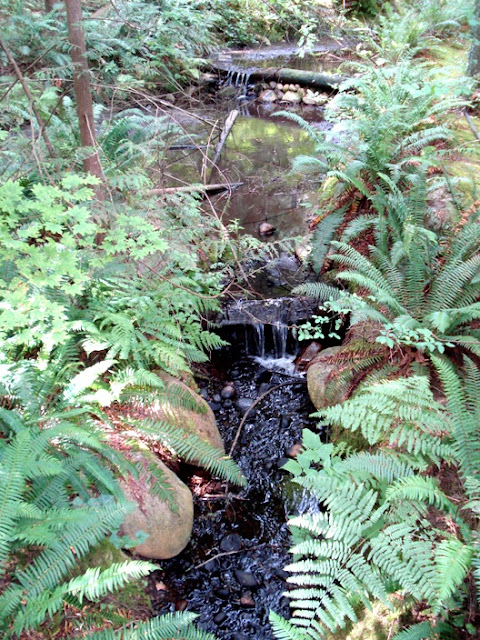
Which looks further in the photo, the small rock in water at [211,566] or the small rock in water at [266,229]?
the small rock in water at [266,229]

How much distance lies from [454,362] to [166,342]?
8.04 ft

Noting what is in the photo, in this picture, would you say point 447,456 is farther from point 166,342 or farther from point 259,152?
point 259,152

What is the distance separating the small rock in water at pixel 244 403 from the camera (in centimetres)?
474

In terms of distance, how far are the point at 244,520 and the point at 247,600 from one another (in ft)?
2.06

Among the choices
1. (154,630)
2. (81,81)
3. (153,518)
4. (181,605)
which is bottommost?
(181,605)

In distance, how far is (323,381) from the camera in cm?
455

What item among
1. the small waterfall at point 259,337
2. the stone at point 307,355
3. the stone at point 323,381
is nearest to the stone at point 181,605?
the stone at point 323,381

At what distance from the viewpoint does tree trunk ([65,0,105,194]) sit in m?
3.24

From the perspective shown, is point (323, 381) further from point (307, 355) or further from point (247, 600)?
point (247, 600)

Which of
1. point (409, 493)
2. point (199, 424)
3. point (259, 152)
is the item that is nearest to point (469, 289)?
point (409, 493)

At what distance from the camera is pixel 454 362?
Answer: 372cm

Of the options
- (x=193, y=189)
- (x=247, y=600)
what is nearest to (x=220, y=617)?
(x=247, y=600)

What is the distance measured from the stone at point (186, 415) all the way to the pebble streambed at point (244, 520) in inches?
10.2

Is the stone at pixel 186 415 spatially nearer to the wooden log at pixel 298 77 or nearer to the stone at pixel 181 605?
the stone at pixel 181 605
